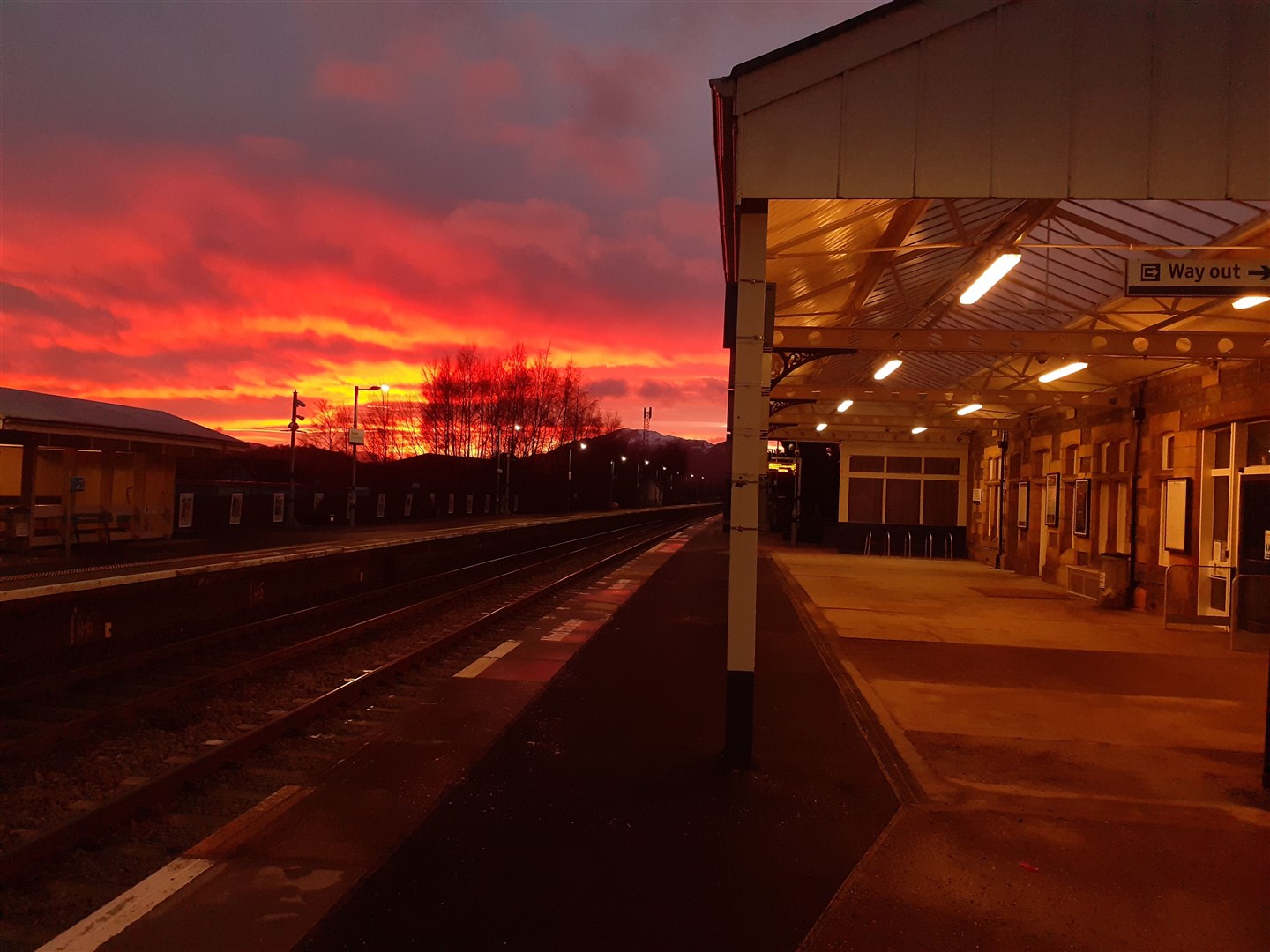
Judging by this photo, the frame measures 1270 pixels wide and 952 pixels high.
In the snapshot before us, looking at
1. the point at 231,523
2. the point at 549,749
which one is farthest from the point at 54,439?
the point at 549,749

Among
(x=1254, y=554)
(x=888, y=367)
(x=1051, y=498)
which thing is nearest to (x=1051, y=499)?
(x=1051, y=498)

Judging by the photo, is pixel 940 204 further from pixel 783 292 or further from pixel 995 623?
pixel 995 623

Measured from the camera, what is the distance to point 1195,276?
6.50 metres

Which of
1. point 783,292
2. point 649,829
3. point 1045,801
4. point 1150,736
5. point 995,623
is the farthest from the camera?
point 995,623

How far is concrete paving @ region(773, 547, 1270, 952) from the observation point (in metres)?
4.04

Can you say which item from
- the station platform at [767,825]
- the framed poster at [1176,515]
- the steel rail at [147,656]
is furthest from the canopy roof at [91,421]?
the framed poster at [1176,515]

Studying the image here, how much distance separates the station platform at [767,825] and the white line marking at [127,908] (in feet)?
0.05

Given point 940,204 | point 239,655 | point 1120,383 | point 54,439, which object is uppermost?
point 940,204

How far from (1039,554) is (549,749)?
18.2 meters

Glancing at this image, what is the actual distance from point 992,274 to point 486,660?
21.9ft

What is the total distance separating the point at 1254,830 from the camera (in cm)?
514

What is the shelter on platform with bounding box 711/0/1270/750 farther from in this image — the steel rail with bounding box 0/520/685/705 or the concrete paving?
the steel rail with bounding box 0/520/685/705

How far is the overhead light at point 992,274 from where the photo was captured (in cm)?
807

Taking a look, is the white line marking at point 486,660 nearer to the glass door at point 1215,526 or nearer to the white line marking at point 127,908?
the white line marking at point 127,908
